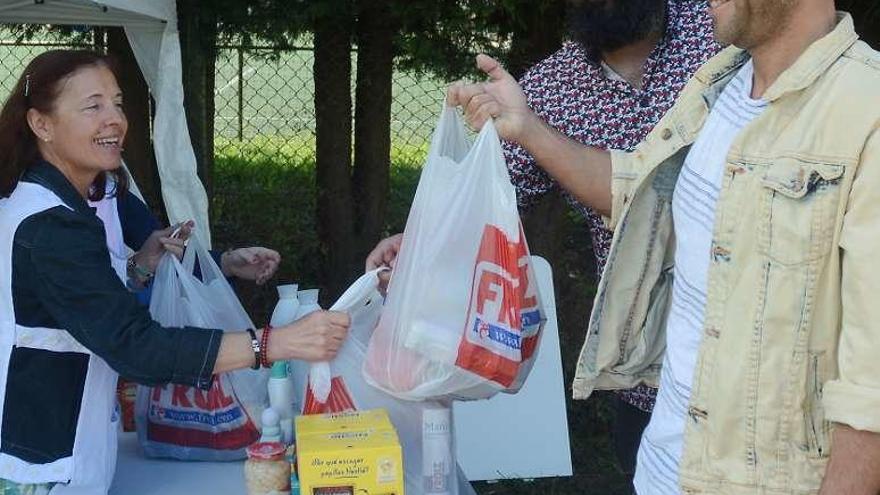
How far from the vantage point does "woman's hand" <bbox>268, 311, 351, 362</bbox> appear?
2236 millimetres

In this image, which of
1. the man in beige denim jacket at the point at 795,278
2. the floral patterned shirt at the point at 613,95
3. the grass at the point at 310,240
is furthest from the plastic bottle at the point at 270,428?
the grass at the point at 310,240

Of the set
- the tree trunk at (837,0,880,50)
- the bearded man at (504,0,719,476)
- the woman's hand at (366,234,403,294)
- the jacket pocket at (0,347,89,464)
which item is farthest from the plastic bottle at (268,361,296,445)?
the tree trunk at (837,0,880,50)

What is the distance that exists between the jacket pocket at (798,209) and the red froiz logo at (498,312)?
662 mm

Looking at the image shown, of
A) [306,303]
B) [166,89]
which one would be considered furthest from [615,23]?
[166,89]

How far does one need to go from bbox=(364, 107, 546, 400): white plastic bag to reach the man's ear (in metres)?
0.81

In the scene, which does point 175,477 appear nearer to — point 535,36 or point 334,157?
point 535,36

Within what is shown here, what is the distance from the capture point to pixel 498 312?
80.2 inches

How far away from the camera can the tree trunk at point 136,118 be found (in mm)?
4852

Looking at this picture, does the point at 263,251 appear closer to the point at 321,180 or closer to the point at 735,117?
the point at 735,117

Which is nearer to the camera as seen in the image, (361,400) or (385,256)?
(361,400)

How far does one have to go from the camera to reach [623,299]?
194 cm

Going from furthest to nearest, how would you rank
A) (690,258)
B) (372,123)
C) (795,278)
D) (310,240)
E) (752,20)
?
(310,240) → (372,123) → (690,258) → (752,20) → (795,278)

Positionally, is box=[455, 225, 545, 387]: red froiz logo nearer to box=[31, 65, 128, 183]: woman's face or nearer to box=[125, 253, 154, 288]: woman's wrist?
box=[31, 65, 128, 183]: woman's face

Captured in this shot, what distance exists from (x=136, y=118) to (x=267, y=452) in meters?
3.08
